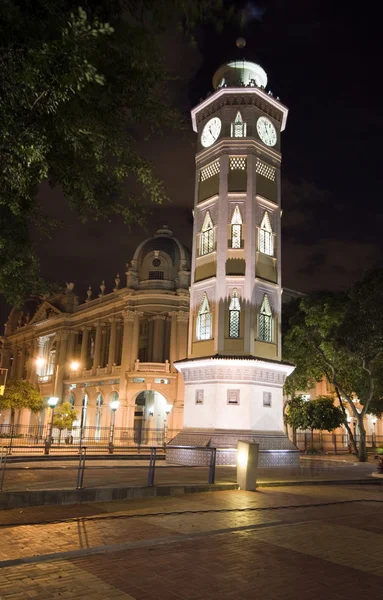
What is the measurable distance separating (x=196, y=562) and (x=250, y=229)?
2022 cm

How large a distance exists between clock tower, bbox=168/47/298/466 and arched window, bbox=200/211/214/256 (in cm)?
5

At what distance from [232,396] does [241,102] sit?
1511cm

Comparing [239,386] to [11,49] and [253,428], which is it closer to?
[253,428]

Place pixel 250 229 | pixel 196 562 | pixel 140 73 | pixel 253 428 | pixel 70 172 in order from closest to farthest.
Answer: pixel 196 562 → pixel 140 73 → pixel 70 172 → pixel 253 428 → pixel 250 229

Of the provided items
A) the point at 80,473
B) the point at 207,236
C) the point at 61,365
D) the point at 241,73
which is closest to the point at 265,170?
the point at 207,236

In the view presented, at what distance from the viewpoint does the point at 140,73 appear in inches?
396

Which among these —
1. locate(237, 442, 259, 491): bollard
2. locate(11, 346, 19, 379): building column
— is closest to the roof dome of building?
locate(11, 346, 19, 379): building column

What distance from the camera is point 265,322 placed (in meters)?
26.7

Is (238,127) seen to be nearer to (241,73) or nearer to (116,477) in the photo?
(241,73)

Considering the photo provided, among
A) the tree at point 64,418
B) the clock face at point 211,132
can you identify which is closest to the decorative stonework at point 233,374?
the clock face at point 211,132

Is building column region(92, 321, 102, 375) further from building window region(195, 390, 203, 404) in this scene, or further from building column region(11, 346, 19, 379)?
building window region(195, 390, 203, 404)

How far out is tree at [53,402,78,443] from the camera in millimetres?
46003

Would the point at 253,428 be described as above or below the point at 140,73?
below

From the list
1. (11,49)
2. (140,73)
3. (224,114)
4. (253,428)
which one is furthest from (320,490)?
(224,114)
